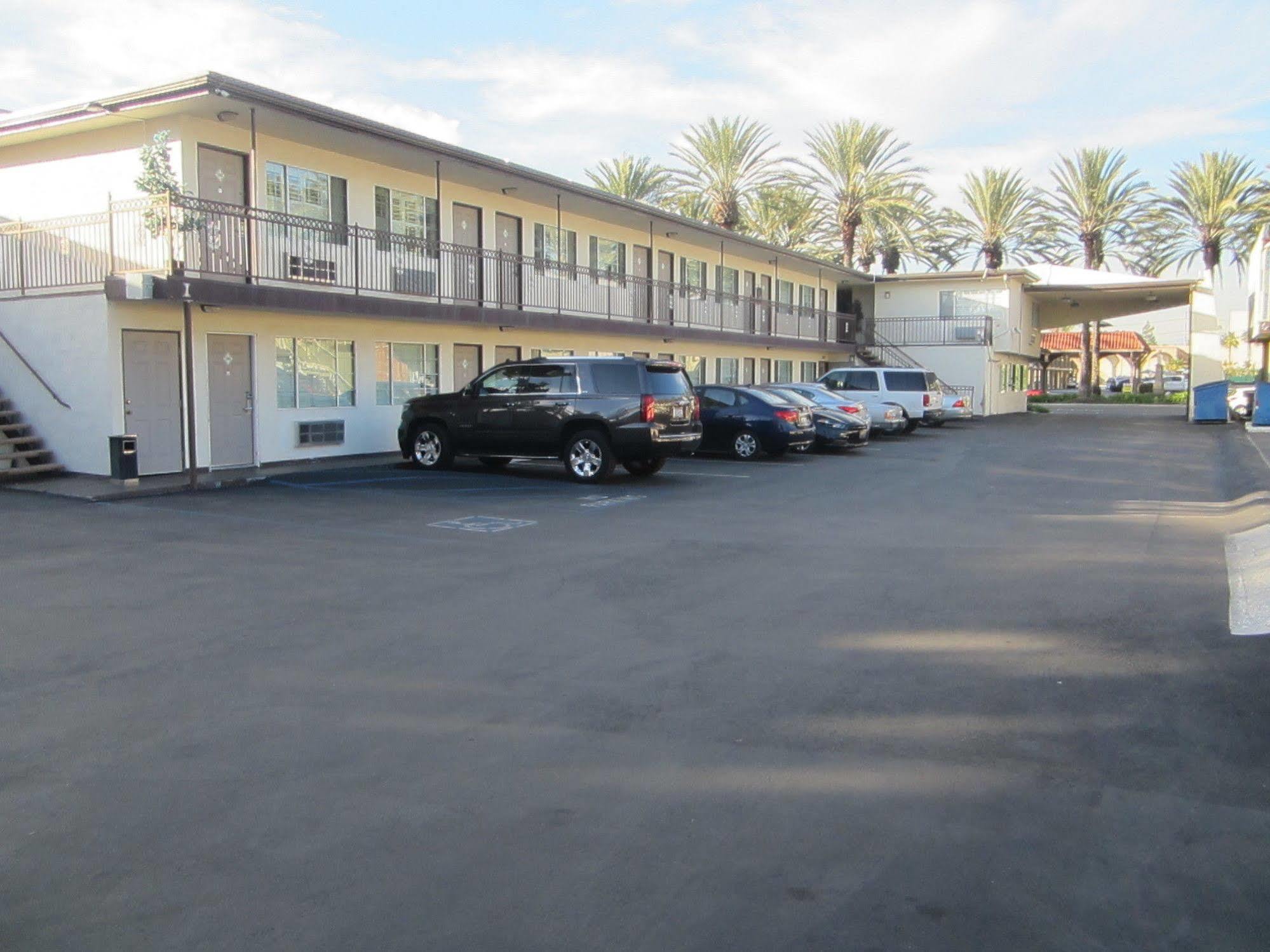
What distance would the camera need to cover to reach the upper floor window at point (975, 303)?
146 ft

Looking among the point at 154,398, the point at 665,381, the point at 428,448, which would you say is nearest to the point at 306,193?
the point at 154,398

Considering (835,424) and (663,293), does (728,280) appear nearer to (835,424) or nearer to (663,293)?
(663,293)

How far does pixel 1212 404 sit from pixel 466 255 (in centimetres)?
2834

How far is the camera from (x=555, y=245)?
1049 inches

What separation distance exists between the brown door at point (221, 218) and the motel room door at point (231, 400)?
1449 millimetres

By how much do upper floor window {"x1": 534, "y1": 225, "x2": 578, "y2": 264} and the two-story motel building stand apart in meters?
0.07

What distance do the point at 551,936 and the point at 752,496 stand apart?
1252 centimetres

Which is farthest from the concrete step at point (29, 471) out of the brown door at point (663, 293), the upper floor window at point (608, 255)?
the brown door at point (663, 293)

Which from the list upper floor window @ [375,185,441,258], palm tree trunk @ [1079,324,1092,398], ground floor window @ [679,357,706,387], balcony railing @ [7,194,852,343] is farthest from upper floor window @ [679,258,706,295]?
palm tree trunk @ [1079,324,1092,398]

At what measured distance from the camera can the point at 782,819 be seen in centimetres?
447

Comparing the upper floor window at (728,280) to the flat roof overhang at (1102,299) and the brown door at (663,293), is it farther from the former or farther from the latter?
the flat roof overhang at (1102,299)

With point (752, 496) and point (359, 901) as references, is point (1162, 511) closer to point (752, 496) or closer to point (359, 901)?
point (752, 496)

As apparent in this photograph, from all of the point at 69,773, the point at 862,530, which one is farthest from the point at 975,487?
the point at 69,773

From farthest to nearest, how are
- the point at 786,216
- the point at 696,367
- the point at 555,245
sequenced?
the point at 786,216
the point at 696,367
the point at 555,245
